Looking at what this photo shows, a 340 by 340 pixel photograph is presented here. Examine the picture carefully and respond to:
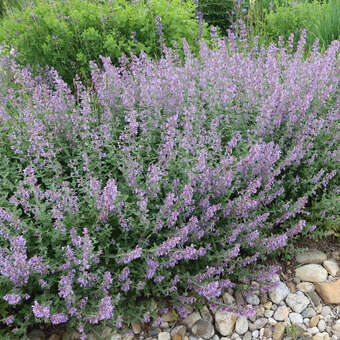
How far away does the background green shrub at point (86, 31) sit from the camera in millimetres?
4801

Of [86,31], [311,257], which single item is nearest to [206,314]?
[311,257]

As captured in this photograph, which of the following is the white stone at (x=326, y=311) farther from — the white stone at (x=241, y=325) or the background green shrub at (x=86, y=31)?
the background green shrub at (x=86, y=31)

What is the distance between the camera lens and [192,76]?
3643mm

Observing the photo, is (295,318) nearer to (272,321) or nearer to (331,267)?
(272,321)

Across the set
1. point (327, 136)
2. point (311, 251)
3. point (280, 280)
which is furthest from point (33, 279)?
point (327, 136)

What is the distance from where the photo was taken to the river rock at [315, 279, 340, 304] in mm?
2734

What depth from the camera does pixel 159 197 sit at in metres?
2.69

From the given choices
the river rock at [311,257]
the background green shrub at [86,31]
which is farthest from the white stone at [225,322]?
the background green shrub at [86,31]

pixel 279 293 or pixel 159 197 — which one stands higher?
pixel 159 197

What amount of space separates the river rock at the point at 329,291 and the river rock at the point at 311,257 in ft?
0.71

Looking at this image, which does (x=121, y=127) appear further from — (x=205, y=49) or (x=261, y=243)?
(x=261, y=243)

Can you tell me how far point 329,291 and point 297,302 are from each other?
0.23 metres

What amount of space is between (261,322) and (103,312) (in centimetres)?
110

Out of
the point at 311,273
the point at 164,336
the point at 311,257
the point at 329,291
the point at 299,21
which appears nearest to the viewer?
the point at 164,336
